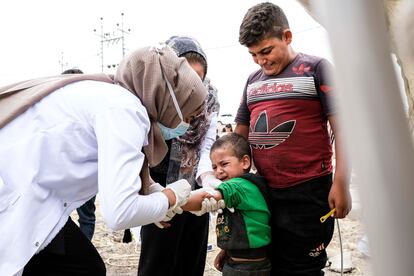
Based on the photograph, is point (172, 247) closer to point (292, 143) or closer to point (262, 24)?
point (292, 143)

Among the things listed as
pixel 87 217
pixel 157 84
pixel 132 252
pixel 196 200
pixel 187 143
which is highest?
pixel 157 84

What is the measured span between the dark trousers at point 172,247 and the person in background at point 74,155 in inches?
24.1

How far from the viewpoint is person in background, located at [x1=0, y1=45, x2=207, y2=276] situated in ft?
3.92

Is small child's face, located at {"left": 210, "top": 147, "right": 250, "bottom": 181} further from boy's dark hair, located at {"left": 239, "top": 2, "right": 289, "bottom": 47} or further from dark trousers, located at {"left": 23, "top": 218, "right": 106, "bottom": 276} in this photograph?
dark trousers, located at {"left": 23, "top": 218, "right": 106, "bottom": 276}

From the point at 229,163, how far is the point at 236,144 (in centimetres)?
10

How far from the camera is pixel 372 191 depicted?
35 cm

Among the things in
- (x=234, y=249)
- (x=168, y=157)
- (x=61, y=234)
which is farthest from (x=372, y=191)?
(x=168, y=157)

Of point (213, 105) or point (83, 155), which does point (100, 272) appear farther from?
point (213, 105)

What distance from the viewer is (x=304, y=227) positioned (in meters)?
1.72

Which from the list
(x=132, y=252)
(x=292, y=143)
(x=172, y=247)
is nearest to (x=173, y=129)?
(x=292, y=143)

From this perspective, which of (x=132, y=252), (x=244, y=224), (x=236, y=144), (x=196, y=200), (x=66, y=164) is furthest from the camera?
(x=132, y=252)

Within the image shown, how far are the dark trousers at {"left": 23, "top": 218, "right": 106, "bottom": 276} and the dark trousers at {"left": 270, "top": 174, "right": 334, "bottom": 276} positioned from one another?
79 centimetres

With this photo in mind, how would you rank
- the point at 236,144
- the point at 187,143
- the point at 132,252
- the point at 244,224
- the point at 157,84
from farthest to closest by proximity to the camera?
the point at 132,252 → the point at 187,143 → the point at 236,144 → the point at 244,224 → the point at 157,84

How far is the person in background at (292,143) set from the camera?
1.72m
